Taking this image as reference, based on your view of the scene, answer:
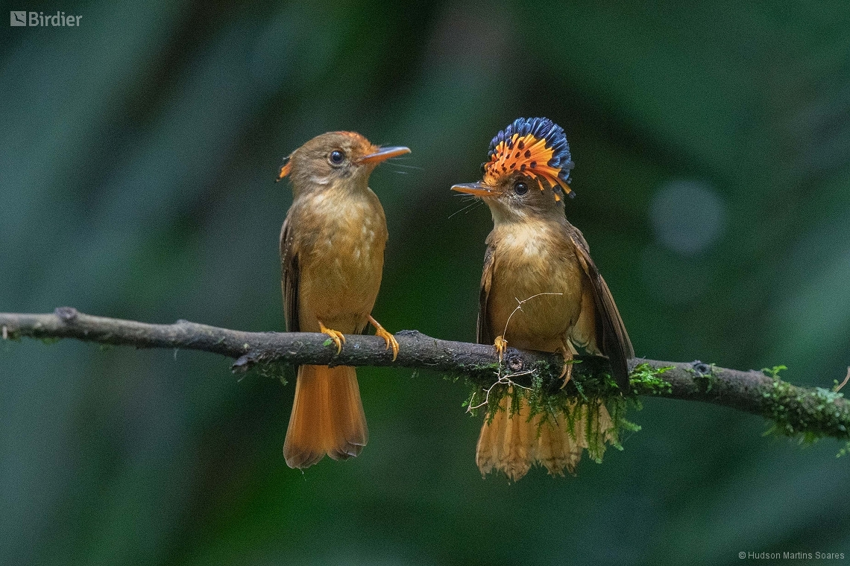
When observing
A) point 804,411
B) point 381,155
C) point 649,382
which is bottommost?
point 804,411

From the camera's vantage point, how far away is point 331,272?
11.4 ft

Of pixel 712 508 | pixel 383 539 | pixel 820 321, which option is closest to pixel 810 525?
pixel 712 508

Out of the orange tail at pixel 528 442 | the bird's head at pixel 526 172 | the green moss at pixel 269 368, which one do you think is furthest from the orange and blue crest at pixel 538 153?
the green moss at pixel 269 368

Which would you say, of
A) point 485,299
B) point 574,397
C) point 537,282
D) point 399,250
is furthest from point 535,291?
point 399,250

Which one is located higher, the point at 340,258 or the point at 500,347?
the point at 340,258

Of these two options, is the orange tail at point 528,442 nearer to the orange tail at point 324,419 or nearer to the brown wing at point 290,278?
the orange tail at point 324,419

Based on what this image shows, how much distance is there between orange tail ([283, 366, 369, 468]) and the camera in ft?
11.3

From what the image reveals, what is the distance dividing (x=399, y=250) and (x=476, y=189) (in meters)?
1.91

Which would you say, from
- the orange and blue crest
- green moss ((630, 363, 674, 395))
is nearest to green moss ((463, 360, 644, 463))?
green moss ((630, 363, 674, 395))

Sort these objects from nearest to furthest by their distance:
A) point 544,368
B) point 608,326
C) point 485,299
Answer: point 608,326, point 544,368, point 485,299

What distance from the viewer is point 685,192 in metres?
5.38

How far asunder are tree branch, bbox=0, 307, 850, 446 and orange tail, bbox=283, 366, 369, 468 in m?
0.66

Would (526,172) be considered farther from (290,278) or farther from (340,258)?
(290,278)

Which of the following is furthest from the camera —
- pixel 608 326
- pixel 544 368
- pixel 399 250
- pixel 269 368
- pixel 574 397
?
pixel 399 250
